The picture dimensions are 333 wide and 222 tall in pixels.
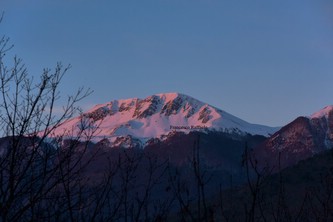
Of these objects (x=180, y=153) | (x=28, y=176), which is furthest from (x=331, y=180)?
(x=180, y=153)

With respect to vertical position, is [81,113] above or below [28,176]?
above

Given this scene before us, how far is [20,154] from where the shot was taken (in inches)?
224

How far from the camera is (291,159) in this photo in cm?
19925

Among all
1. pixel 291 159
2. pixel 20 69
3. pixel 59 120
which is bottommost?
pixel 59 120

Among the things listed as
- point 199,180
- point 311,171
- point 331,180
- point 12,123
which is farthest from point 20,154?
point 311,171

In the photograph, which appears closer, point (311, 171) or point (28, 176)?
point (28, 176)

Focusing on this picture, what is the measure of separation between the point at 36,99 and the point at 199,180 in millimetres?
2062

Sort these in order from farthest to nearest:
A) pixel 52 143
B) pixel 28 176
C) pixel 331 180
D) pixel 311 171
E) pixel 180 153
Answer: pixel 180 153 < pixel 311 171 < pixel 52 143 < pixel 331 180 < pixel 28 176

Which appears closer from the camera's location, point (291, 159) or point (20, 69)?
point (20, 69)

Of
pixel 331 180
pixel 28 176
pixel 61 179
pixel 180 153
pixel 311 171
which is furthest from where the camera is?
pixel 180 153

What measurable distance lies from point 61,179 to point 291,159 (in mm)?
199322

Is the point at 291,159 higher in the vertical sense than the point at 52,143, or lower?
higher

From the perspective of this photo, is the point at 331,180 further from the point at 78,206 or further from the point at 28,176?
the point at 28,176

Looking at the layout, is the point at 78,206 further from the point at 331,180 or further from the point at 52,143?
the point at 331,180
